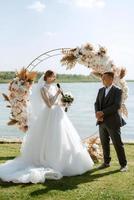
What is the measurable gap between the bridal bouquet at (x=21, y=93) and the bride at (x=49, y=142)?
1.68m

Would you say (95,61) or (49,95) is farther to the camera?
(95,61)

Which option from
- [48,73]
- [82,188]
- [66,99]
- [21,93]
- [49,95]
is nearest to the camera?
[82,188]

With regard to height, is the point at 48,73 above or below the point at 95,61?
below

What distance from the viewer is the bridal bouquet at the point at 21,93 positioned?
11.0 m

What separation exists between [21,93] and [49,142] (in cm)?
244

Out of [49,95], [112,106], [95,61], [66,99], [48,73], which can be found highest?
[95,61]

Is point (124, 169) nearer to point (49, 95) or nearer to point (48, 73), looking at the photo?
point (49, 95)

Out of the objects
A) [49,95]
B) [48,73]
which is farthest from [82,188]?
[48,73]

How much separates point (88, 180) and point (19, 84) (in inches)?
142

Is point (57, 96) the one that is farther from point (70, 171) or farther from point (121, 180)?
point (121, 180)

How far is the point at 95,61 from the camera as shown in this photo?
11.1 meters

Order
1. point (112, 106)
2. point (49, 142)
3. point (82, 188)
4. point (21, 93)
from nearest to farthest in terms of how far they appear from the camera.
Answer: point (82, 188)
point (112, 106)
point (49, 142)
point (21, 93)

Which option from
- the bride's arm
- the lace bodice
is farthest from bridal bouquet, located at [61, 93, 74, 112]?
the bride's arm

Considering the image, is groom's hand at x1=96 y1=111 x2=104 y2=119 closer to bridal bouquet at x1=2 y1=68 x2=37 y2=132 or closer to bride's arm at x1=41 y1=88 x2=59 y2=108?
bride's arm at x1=41 y1=88 x2=59 y2=108
